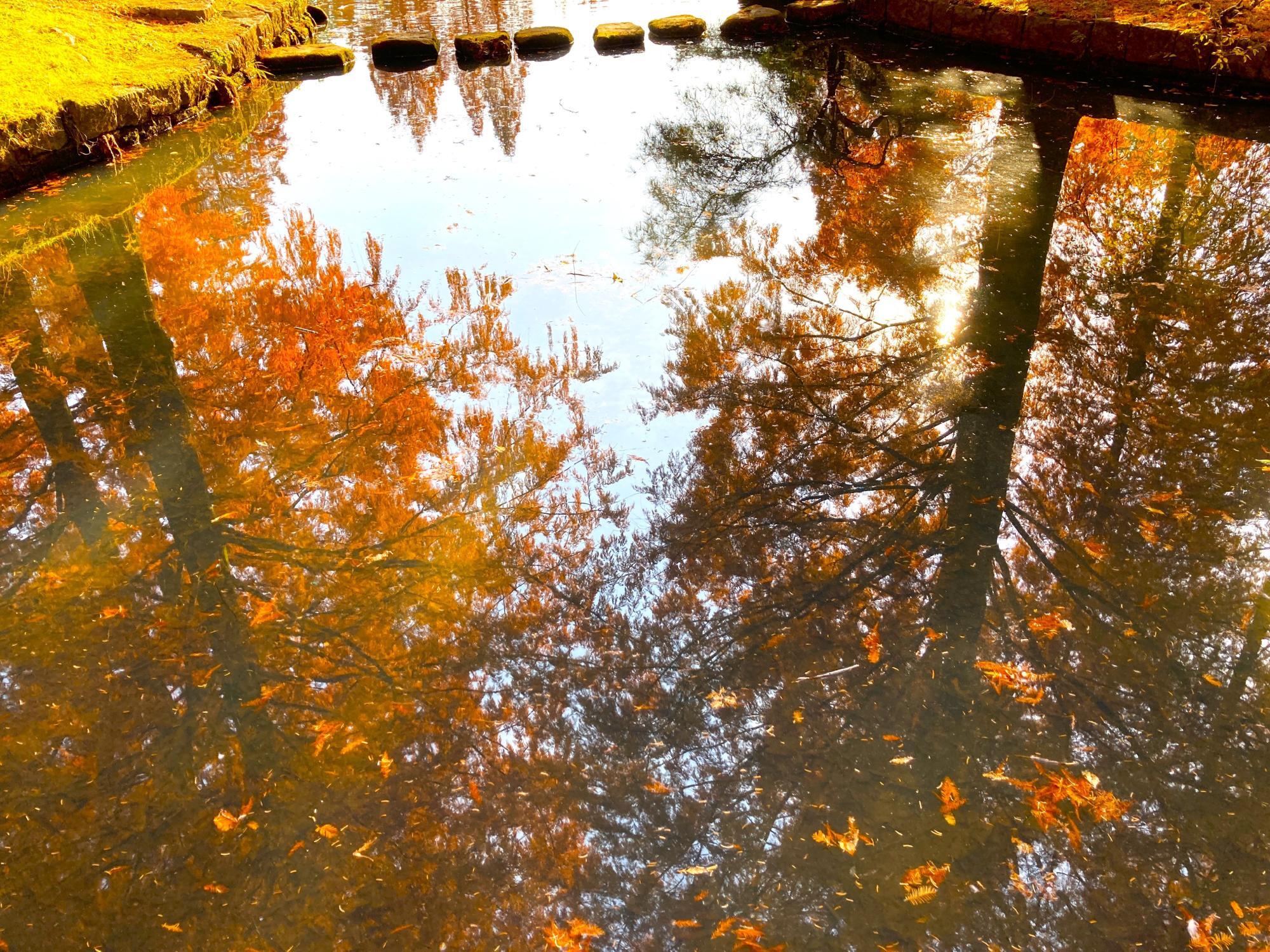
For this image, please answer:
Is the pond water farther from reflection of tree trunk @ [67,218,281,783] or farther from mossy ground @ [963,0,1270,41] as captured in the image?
mossy ground @ [963,0,1270,41]

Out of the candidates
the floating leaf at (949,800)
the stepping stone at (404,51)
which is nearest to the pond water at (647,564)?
the floating leaf at (949,800)

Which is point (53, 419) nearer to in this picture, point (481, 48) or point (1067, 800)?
point (1067, 800)

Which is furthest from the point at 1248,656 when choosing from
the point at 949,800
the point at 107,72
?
the point at 107,72

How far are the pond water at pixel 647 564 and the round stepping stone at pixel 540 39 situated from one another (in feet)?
16.2

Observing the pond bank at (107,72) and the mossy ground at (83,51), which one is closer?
the pond bank at (107,72)

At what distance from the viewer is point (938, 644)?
A: 9.89 ft

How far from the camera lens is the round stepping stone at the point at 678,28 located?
1066 centimetres

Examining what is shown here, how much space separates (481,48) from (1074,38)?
6443mm

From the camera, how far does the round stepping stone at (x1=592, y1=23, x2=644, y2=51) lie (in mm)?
10492

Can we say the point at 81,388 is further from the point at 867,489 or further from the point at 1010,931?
the point at 1010,931

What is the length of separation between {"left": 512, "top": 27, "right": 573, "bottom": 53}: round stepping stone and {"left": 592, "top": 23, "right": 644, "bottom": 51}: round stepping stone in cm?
44

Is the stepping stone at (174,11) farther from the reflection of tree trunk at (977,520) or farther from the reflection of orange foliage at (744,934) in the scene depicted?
the reflection of orange foliage at (744,934)

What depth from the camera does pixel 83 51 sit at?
778 centimetres

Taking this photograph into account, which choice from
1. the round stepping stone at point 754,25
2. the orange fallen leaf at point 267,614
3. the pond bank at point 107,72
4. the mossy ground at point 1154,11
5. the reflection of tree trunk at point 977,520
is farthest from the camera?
the round stepping stone at point 754,25
